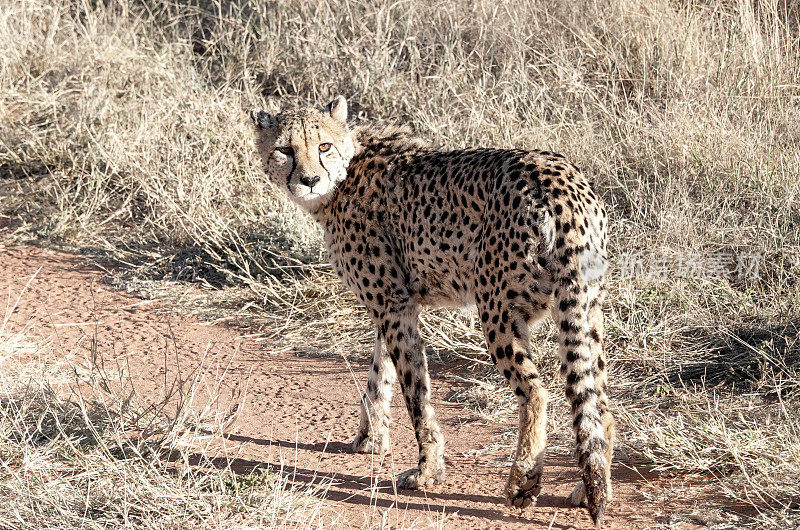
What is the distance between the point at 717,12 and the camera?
721 cm

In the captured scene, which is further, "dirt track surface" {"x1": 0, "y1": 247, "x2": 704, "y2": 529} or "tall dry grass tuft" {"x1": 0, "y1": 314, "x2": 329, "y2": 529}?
"dirt track surface" {"x1": 0, "y1": 247, "x2": 704, "y2": 529}

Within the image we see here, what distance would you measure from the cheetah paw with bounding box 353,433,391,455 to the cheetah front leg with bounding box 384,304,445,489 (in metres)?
0.30

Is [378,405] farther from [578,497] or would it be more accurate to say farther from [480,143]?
[480,143]

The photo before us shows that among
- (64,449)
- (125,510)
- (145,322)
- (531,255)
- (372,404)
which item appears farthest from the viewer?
(145,322)

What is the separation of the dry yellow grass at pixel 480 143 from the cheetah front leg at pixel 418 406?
31.1 inches

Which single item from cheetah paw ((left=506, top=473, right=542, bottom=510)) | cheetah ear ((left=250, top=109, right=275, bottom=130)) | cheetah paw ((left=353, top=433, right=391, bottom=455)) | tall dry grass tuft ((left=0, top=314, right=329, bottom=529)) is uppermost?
cheetah ear ((left=250, top=109, right=275, bottom=130))

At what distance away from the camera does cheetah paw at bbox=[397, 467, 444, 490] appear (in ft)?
12.4

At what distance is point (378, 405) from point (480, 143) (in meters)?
2.52

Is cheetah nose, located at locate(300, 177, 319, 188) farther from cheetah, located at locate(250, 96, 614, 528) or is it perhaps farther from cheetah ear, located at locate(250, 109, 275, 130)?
cheetah ear, located at locate(250, 109, 275, 130)

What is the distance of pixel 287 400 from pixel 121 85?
3.84 m

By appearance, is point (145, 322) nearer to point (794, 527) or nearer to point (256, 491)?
point (256, 491)

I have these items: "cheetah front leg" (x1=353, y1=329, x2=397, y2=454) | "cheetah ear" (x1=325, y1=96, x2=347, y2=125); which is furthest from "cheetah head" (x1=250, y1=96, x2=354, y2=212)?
"cheetah front leg" (x1=353, y1=329, x2=397, y2=454)

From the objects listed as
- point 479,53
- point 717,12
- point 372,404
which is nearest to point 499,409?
point 372,404

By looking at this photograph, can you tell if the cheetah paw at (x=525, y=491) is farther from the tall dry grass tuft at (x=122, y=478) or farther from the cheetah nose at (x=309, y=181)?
the cheetah nose at (x=309, y=181)
